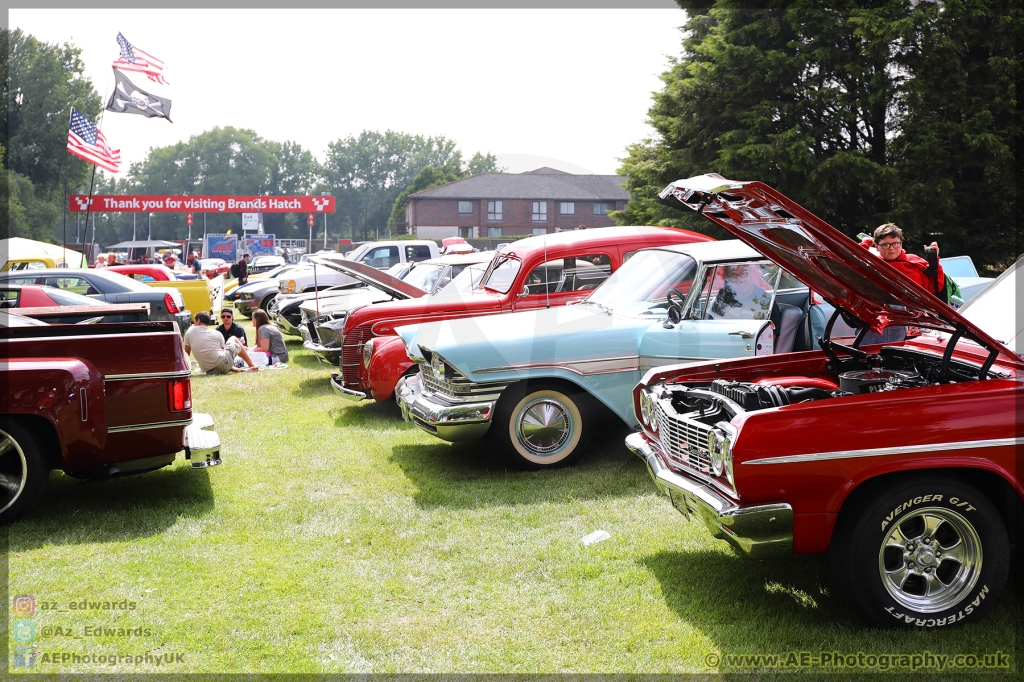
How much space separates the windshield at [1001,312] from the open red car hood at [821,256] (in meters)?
0.64

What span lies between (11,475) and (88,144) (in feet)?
77.7

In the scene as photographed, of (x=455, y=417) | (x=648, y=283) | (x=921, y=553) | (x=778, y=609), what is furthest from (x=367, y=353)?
(x=921, y=553)

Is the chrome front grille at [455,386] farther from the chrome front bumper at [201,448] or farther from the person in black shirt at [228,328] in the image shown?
the person in black shirt at [228,328]

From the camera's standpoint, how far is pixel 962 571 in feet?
12.8

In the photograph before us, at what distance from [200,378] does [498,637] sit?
31.8 feet

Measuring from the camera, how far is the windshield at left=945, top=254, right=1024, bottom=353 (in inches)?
185

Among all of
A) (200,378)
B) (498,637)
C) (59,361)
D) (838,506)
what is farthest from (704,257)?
(200,378)

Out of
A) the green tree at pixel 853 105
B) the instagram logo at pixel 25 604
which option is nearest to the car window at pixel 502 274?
the instagram logo at pixel 25 604

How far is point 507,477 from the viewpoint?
6.82 m

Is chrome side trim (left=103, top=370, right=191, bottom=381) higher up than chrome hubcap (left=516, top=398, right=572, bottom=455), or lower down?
higher up

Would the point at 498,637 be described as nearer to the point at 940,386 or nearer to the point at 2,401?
the point at 940,386

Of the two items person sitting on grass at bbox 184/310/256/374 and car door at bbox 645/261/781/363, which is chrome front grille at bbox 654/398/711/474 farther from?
person sitting on grass at bbox 184/310/256/374

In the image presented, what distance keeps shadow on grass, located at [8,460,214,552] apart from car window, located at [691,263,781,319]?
163 inches

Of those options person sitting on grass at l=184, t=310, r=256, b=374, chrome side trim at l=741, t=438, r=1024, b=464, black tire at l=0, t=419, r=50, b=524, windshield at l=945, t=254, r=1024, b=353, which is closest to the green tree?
person sitting on grass at l=184, t=310, r=256, b=374
